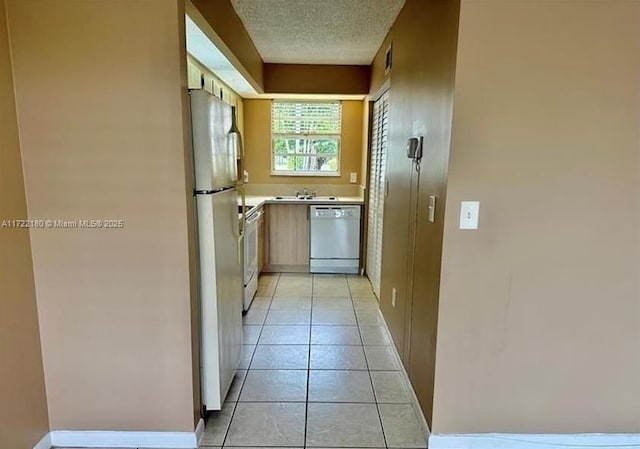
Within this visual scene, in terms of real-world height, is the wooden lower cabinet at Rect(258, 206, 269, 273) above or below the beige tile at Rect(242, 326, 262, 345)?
above

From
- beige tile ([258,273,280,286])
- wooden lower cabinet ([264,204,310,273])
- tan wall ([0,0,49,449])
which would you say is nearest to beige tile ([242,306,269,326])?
beige tile ([258,273,280,286])

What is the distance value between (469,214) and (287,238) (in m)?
3.39

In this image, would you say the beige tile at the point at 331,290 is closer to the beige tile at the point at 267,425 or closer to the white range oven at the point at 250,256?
the white range oven at the point at 250,256

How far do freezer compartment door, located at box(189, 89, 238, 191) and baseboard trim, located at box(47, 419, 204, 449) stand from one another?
4.00 ft

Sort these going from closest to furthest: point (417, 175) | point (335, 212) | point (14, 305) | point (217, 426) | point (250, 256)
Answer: point (14, 305) → point (217, 426) → point (417, 175) → point (250, 256) → point (335, 212)

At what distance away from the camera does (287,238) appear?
496 cm

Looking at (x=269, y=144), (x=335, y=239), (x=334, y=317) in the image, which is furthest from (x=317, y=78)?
(x=334, y=317)

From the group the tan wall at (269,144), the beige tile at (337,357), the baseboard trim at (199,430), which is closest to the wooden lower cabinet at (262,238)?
the tan wall at (269,144)

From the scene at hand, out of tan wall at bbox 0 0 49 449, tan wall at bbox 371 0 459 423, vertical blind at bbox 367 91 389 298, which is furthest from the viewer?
vertical blind at bbox 367 91 389 298

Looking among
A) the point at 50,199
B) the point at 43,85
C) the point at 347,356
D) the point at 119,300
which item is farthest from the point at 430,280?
the point at 43,85

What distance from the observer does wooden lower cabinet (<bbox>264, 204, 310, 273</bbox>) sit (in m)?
4.91

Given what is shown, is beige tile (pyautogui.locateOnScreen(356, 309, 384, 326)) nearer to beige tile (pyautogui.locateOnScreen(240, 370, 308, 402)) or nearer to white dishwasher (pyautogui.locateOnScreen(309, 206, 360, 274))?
beige tile (pyautogui.locateOnScreen(240, 370, 308, 402))

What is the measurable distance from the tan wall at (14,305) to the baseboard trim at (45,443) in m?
0.04

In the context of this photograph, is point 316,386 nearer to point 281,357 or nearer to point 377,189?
point 281,357
